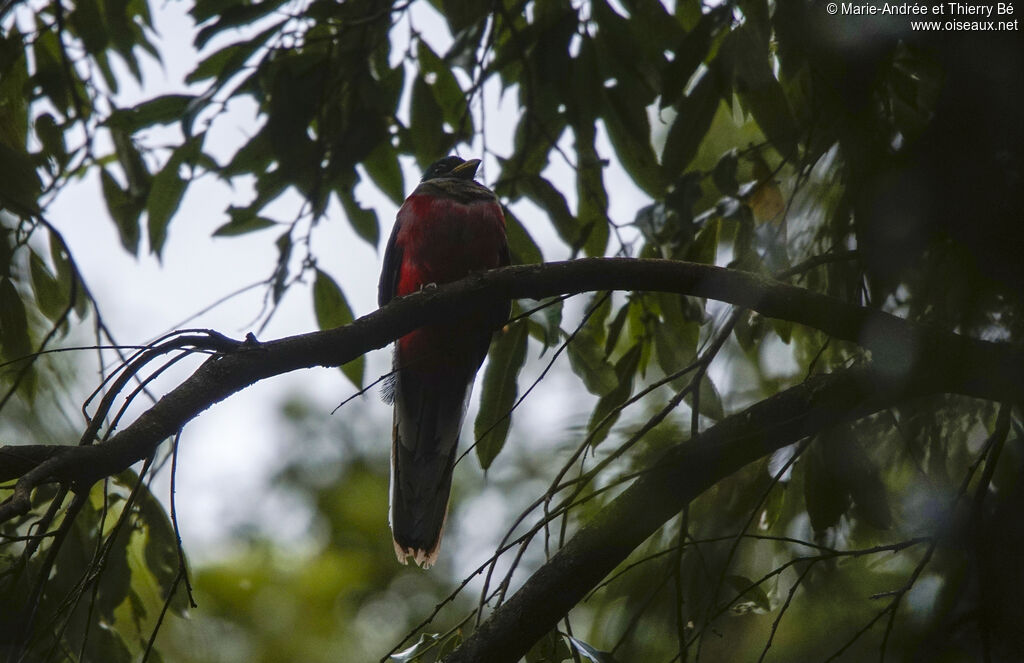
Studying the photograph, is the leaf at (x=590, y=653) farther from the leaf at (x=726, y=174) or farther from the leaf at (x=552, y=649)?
the leaf at (x=726, y=174)

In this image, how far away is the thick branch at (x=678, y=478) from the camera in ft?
6.78

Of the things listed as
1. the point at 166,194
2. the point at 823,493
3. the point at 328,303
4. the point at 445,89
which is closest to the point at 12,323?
the point at 166,194

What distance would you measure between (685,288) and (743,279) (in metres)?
0.15

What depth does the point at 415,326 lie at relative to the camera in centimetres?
235

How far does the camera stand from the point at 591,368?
10.3 ft

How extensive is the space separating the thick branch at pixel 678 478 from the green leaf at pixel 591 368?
94 cm

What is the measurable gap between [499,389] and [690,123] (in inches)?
41.4

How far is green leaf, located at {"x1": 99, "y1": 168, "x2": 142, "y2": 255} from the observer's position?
12.2 ft

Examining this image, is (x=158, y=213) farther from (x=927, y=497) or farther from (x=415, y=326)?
(x=927, y=497)

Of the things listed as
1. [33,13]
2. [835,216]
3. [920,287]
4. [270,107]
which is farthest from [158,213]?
[920,287]

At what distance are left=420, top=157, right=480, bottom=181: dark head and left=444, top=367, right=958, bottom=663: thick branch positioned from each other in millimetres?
2645

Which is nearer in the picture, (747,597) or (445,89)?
(747,597)

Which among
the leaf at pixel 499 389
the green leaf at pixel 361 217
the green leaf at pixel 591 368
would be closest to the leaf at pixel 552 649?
the leaf at pixel 499 389

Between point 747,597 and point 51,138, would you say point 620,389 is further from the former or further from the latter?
point 51,138
